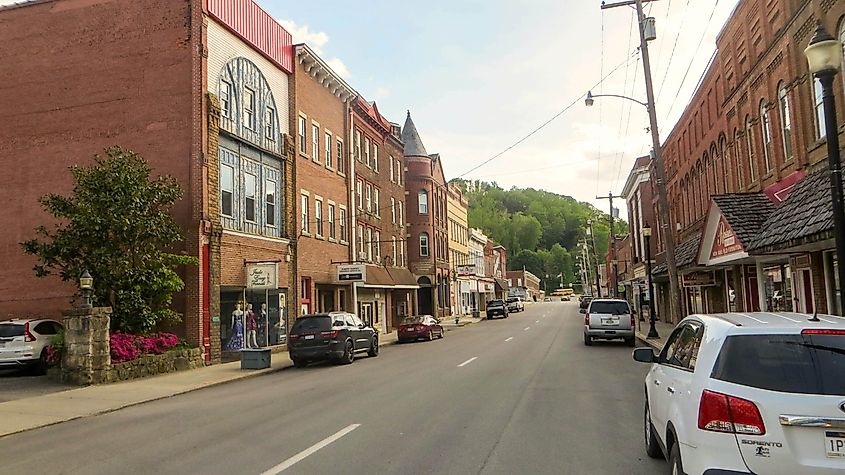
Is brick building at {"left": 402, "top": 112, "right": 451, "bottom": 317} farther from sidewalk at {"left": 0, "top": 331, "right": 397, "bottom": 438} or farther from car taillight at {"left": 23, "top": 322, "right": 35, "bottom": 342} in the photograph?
car taillight at {"left": 23, "top": 322, "right": 35, "bottom": 342}

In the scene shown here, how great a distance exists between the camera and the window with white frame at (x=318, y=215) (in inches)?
1260

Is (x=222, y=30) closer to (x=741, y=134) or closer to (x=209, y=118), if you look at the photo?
(x=209, y=118)

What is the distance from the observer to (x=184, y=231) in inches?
872

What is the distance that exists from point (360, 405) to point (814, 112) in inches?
494

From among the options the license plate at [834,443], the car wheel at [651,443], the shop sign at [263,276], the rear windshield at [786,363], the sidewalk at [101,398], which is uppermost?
the shop sign at [263,276]

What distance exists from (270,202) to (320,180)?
5361 millimetres

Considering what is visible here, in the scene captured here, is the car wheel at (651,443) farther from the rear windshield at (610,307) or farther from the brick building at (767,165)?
the rear windshield at (610,307)

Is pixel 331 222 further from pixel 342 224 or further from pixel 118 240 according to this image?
pixel 118 240

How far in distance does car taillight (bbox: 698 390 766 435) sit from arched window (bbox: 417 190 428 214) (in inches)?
2062

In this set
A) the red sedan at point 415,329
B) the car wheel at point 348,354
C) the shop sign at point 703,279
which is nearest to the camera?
the car wheel at point 348,354

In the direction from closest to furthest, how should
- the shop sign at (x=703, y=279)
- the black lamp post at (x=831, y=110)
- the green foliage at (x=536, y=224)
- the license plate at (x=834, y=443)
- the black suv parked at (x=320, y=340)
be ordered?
the license plate at (x=834, y=443) → the black lamp post at (x=831, y=110) → the black suv parked at (x=320, y=340) → the shop sign at (x=703, y=279) → the green foliage at (x=536, y=224)

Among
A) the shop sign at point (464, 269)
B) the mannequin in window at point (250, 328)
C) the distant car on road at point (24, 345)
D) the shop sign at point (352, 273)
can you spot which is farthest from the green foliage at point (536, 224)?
the distant car on road at point (24, 345)

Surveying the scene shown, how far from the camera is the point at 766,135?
2000 centimetres

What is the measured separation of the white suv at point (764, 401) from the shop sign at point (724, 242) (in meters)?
12.2
